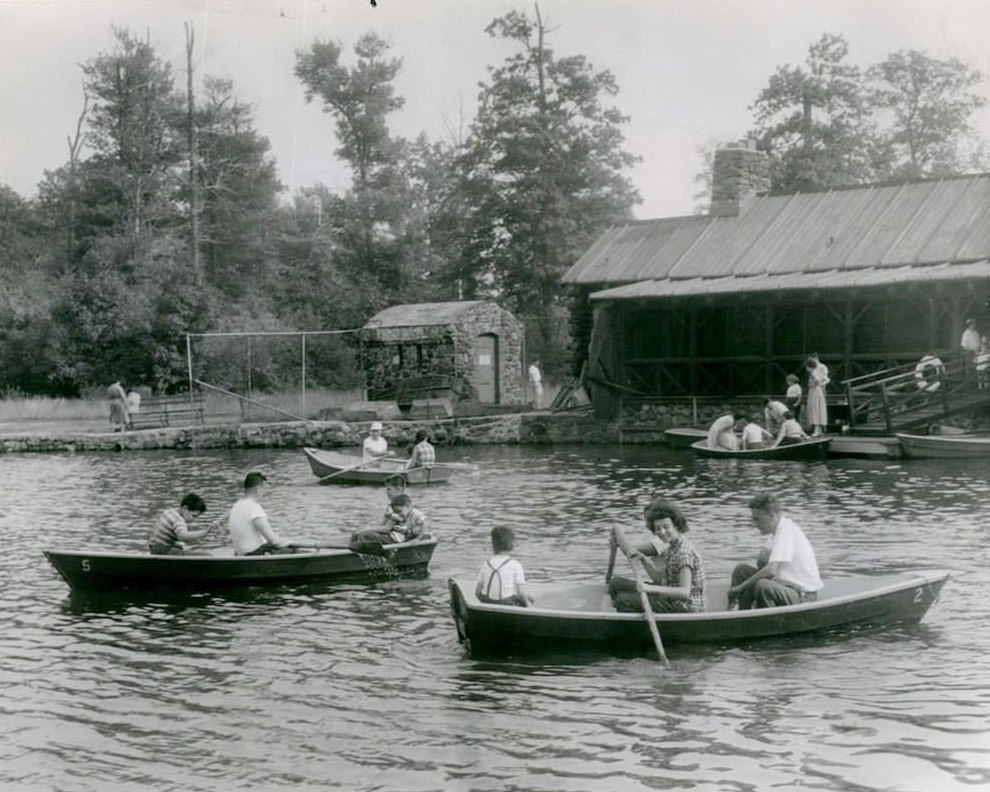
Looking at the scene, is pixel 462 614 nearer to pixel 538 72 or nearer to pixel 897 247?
pixel 897 247

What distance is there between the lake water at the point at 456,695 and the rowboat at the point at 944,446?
24.2 ft

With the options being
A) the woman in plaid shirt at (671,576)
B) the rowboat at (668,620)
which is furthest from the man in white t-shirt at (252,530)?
the woman in plaid shirt at (671,576)

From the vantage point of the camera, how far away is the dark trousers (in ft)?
31.7

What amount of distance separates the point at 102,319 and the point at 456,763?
35.0 meters

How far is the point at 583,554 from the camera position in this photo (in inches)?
564

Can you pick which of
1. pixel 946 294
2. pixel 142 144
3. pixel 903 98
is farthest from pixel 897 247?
pixel 142 144

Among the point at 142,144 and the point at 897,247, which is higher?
the point at 142,144

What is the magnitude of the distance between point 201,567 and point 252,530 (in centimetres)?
65

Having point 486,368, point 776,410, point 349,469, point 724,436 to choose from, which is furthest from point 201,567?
point 486,368

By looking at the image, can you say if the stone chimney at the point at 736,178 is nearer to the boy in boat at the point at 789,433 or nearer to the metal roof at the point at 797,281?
the metal roof at the point at 797,281

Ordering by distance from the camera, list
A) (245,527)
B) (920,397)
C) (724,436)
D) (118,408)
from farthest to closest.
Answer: (118,408) < (920,397) < (724,436) < (245,527)

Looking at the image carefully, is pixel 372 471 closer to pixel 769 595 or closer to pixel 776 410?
pixel 776 410

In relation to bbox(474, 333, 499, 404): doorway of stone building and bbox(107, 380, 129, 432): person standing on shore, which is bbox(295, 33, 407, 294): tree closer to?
bbox(474, 333, 499, 404): doorway of stone building

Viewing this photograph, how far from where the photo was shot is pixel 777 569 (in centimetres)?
972
